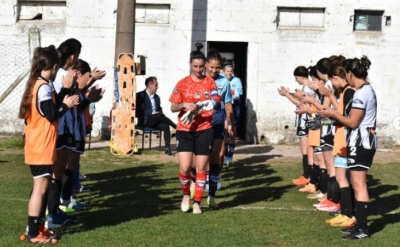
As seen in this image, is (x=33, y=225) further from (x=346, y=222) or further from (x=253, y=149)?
(x=253, y=149)

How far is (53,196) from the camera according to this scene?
9289 mm

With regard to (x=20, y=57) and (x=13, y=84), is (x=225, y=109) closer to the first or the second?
(x=13, y=84)

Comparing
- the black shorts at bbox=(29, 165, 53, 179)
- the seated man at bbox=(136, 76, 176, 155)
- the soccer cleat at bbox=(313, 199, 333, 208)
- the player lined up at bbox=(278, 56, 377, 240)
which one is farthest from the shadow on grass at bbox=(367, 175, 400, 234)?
the seated man at bbox=(136, 76, 176, 155)

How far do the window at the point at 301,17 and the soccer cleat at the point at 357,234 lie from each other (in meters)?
11.6

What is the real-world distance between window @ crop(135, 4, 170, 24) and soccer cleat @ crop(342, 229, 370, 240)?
11.7 metres

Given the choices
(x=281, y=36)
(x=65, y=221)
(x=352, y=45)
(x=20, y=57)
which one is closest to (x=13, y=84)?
(x=20, y=57)

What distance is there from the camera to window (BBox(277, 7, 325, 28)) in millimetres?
20016

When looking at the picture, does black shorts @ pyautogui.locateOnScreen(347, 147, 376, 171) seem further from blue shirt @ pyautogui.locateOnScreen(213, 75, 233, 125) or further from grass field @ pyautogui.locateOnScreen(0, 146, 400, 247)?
blue shirt @ pyautogui.locateOnScreen(213, 75, 233, 125)

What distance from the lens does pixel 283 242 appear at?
8688 millimetres

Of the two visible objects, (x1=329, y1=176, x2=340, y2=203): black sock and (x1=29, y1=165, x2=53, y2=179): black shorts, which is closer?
(x1=29, y1=165, x2=53, y2=179): black shorts

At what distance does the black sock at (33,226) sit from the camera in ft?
27.2

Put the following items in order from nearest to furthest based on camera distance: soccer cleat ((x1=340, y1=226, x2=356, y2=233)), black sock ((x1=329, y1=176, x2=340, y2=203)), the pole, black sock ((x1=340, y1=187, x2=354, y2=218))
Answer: soccer cleat ((x1=340, y1=226, x2=356, y2=233)) → black sock ((x1=340, y1=187, x2=354, y2=218)) → black sock ((x1=329, y1=176, x2=340, y2=203)) → the pole

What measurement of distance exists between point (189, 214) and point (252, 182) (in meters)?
3.40

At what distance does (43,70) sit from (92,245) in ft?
5.90
